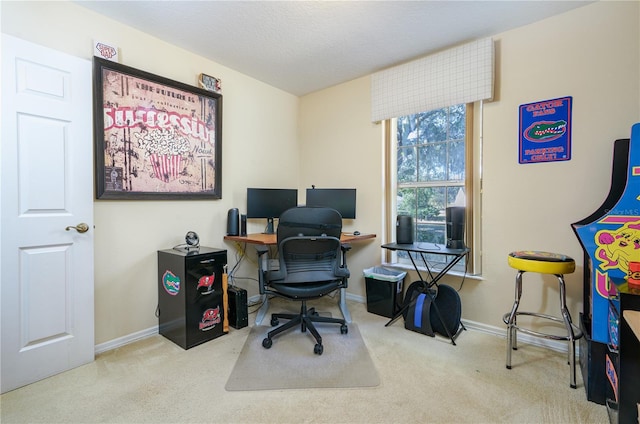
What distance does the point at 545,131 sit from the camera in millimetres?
2270

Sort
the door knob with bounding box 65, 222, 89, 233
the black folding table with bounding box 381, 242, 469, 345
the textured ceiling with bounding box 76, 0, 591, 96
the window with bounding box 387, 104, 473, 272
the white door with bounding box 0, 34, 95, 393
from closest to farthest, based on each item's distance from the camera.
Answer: the white door with bounding box 0, 34, 95, 393
the door knob with bounding box 65, 222, 89, 233
the textured ceiling with bounding box 76, 0, 591, 96
the black folding table with bounding box 381, 242, 469, 345
the window with bounding box 387, 104, 473, 272

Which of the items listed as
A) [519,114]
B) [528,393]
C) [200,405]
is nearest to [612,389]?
[528,393]

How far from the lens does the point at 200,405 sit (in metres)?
1.63

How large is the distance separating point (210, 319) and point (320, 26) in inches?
101

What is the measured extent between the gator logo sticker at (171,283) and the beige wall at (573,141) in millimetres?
2490

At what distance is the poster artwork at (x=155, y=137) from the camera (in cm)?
225

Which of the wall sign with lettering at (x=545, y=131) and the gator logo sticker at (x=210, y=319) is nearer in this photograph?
the wall sign with lettering at (x=545, y=131)

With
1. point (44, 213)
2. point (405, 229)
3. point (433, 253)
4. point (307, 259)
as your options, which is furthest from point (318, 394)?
point (44, 213)

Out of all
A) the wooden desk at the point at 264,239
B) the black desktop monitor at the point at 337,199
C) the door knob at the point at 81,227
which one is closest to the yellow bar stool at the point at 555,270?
the wooden desk at the point at 264,239

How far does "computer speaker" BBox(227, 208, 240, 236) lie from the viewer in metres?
3.00

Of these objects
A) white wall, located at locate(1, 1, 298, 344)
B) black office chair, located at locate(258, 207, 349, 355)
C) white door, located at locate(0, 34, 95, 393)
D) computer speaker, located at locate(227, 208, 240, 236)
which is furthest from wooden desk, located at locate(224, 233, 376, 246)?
white door, located at locate(0, 34, 95, 393)

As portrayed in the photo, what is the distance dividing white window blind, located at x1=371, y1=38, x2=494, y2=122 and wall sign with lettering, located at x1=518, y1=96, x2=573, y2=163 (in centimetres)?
37

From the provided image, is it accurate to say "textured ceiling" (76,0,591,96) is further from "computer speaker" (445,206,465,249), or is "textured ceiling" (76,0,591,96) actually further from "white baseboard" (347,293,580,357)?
"white baseboard" (347,293,580,357)

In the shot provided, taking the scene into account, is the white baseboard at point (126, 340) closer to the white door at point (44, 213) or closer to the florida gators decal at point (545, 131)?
the white door at point (44, 213)
